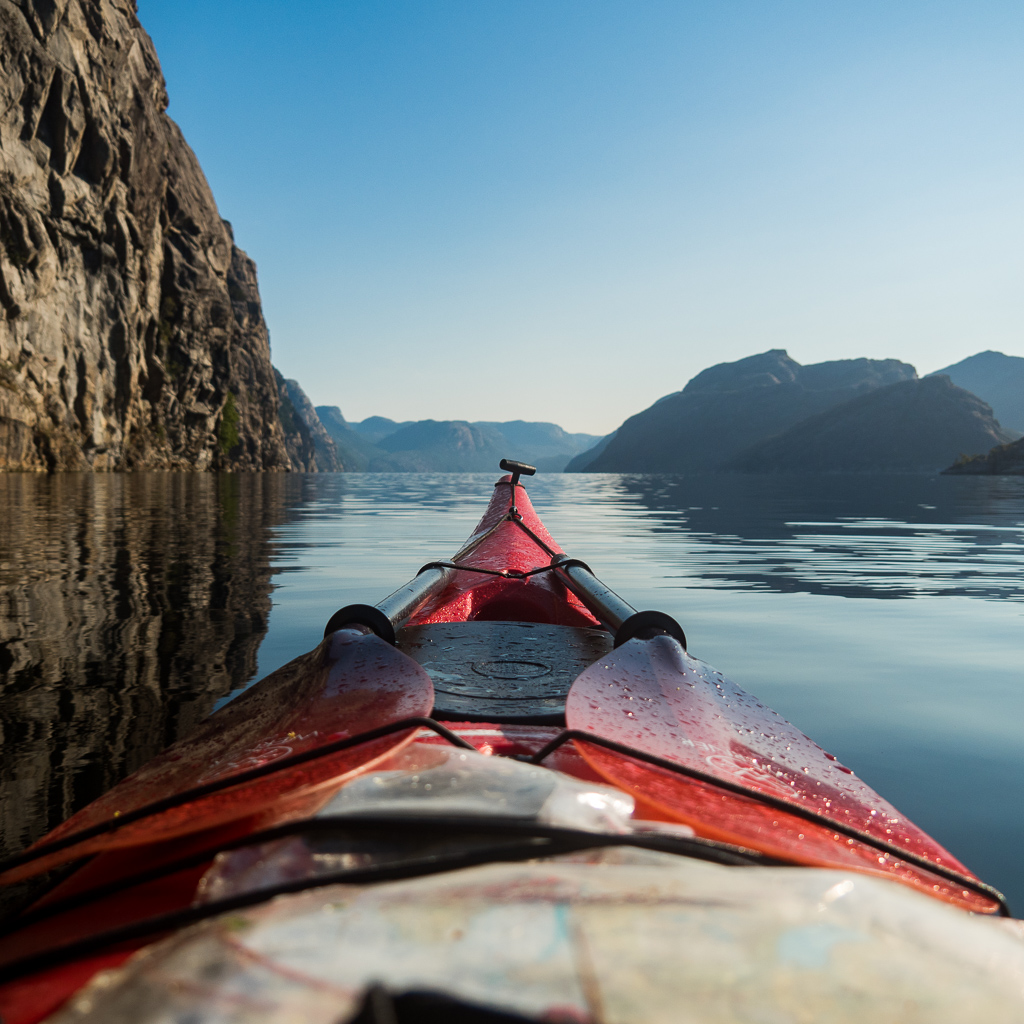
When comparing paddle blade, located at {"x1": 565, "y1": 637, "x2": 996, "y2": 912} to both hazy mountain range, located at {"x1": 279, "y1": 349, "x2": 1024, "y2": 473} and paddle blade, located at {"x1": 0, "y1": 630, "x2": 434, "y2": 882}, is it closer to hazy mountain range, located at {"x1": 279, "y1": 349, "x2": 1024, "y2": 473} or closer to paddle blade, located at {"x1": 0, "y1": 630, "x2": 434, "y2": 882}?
paddle blade, located at {"x1": 0, "y1": 630, "x2": 434, "y2": 882}

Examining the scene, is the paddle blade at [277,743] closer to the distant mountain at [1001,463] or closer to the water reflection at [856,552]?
the water reflection at [856,552]

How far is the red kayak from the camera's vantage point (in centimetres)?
67

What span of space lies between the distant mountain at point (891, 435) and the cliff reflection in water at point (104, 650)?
339 feet

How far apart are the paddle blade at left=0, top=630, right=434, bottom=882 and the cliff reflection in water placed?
0.66 meters

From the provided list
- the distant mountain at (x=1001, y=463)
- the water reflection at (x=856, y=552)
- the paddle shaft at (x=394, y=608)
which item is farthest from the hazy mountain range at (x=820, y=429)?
the paddle shaft at (x=394, y=608)

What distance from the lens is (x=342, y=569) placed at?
281 inches

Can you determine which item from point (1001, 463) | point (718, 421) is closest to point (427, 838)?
point (1001, 463)

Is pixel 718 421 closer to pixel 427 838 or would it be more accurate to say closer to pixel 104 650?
pixel 104 650

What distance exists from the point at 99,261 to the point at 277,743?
34.8 m

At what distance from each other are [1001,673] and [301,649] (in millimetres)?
3876

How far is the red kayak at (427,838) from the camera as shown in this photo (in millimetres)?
670

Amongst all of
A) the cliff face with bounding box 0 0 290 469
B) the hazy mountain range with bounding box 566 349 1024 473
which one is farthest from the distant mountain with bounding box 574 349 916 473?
the cliff face with bounding box 0 0 290 469

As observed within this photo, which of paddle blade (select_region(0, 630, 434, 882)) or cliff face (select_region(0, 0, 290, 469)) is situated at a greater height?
cliff face (select_region(0, 0, 290, 469))

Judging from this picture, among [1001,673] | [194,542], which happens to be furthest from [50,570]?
[1001,673]
